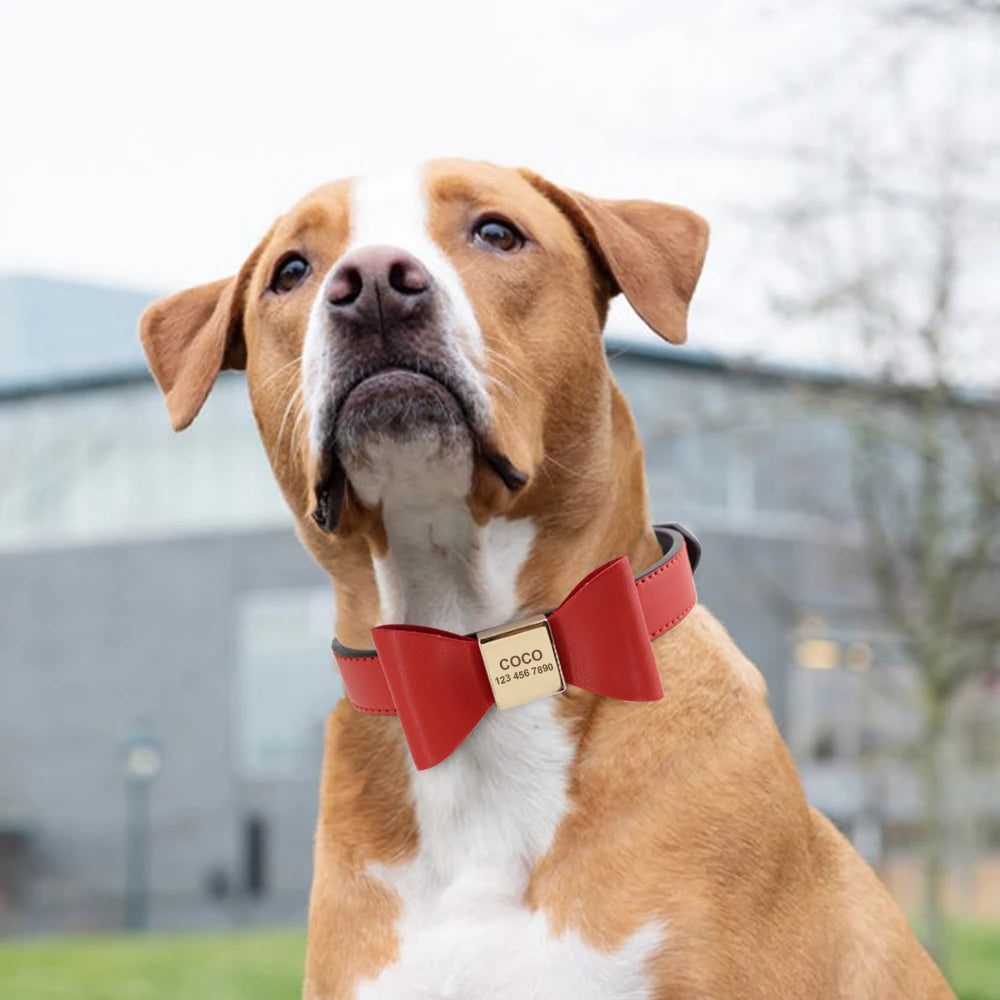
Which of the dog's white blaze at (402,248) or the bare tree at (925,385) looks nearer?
the dog's white blaze at (402,248)

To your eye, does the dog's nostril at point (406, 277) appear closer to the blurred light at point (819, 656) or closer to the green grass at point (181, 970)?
the green grass at point (181, 970)

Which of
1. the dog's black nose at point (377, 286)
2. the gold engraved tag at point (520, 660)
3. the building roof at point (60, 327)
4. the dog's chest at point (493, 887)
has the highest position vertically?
the dog's black nose at point (377, 286)

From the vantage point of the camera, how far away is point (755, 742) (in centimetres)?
308

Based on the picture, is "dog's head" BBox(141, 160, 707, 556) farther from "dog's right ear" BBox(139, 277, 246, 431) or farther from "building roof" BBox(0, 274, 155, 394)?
"building roof" BBox(0, 274, 155, 394)

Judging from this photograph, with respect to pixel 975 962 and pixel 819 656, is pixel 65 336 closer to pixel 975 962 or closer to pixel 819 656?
pixel 819 656

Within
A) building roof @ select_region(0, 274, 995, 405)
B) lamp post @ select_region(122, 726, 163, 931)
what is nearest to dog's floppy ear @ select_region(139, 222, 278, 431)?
lamp post @ select_region(122, 726, 163, 931)

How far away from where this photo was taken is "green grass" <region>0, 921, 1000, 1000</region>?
1134 cm

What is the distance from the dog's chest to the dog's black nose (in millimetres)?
784

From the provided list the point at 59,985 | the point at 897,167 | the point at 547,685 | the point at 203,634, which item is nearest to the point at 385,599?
the point at 547,685

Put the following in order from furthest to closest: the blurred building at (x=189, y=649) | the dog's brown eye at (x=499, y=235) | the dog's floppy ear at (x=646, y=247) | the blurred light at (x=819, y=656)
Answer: the blurred building at (x=189, y=649), the blurred light at (x=819, y=656), the dog's floppy ear at (x=646, y=247), the dog's brown eye at (x=499, y=235)

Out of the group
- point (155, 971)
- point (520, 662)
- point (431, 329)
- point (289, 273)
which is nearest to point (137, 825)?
point (155, 971)

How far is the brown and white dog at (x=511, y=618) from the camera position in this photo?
9.46 ft

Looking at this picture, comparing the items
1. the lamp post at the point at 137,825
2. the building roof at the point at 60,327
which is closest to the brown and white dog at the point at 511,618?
the lamp post at the point at 137,825

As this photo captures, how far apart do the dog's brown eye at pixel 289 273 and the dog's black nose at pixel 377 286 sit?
0.44 metres
